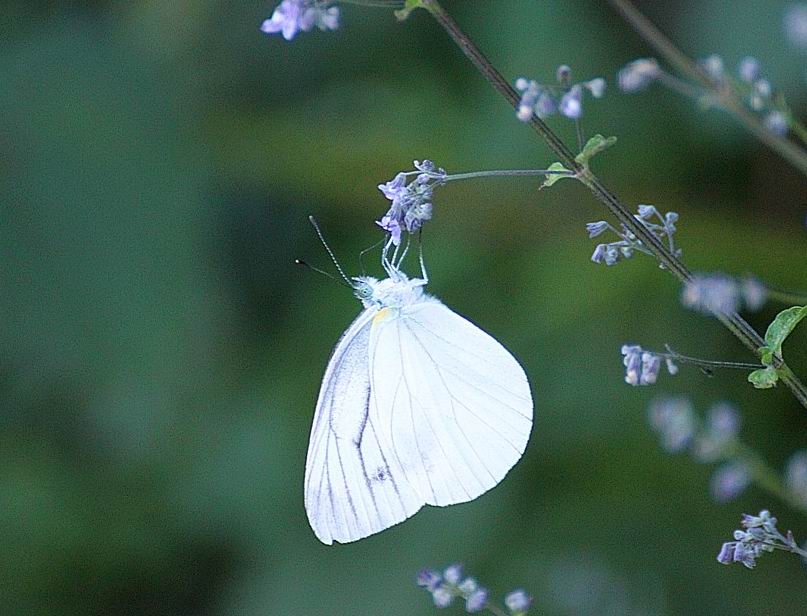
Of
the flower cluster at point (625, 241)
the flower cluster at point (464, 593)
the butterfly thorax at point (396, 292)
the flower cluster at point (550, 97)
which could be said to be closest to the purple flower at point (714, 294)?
the flower cluster at point (625, 241)

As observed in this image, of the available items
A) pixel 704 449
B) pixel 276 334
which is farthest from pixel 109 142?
pixel 704 449

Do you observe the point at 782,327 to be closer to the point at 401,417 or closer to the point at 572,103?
the point at 572,103

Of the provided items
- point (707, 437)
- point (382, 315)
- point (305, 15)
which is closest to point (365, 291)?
point (382, 315)

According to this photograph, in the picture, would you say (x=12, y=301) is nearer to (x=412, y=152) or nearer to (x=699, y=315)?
(x=412, y=152)

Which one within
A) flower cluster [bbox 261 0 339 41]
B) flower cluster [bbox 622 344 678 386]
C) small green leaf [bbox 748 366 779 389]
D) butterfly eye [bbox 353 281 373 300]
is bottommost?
small green leaf [bbox 748 366 779 389]

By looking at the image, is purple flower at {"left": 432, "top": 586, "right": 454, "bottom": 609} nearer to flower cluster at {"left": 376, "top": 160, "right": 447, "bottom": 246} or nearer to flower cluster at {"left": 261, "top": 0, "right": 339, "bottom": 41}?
flower cluster at {"left": 376, "top": 160, "right": 447, "bottom": 246}

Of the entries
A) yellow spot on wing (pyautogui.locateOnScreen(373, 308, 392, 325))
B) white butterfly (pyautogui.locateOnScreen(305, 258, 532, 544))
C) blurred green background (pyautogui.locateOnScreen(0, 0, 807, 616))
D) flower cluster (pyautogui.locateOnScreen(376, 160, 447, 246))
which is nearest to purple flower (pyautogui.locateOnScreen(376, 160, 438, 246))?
flower cluster (pyautogui.locateOnScreen(376, 160, 447, 246))
